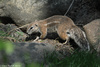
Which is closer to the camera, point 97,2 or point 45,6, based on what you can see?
point 45,6

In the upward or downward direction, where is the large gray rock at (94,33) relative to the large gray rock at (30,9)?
downward

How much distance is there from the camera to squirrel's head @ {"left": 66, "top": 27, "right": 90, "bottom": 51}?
13.7 ft

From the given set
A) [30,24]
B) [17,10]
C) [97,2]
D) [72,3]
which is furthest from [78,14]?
[17,10]

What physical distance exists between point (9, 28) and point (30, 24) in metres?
0.74

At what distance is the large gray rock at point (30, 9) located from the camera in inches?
208

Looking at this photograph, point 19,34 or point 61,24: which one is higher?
point 61,24

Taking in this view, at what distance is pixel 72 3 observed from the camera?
5.30 metres

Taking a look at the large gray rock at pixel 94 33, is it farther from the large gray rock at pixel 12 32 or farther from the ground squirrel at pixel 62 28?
the large gray rock at pixel 12 32

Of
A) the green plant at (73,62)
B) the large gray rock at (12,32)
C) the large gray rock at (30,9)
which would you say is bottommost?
the large gray rock at (12,32)

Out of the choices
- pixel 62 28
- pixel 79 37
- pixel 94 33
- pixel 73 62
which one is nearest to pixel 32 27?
pixel 62 28

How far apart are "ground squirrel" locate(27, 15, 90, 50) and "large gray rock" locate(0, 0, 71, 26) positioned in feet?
0.95

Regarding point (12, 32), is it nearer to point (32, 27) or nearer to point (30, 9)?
point (32, 27)

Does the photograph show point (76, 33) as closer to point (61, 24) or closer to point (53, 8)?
point (61, 24)

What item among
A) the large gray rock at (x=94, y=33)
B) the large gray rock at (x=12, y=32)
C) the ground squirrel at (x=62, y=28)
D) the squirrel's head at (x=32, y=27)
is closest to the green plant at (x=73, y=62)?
the ground squirrel at (x=62, y=28)
